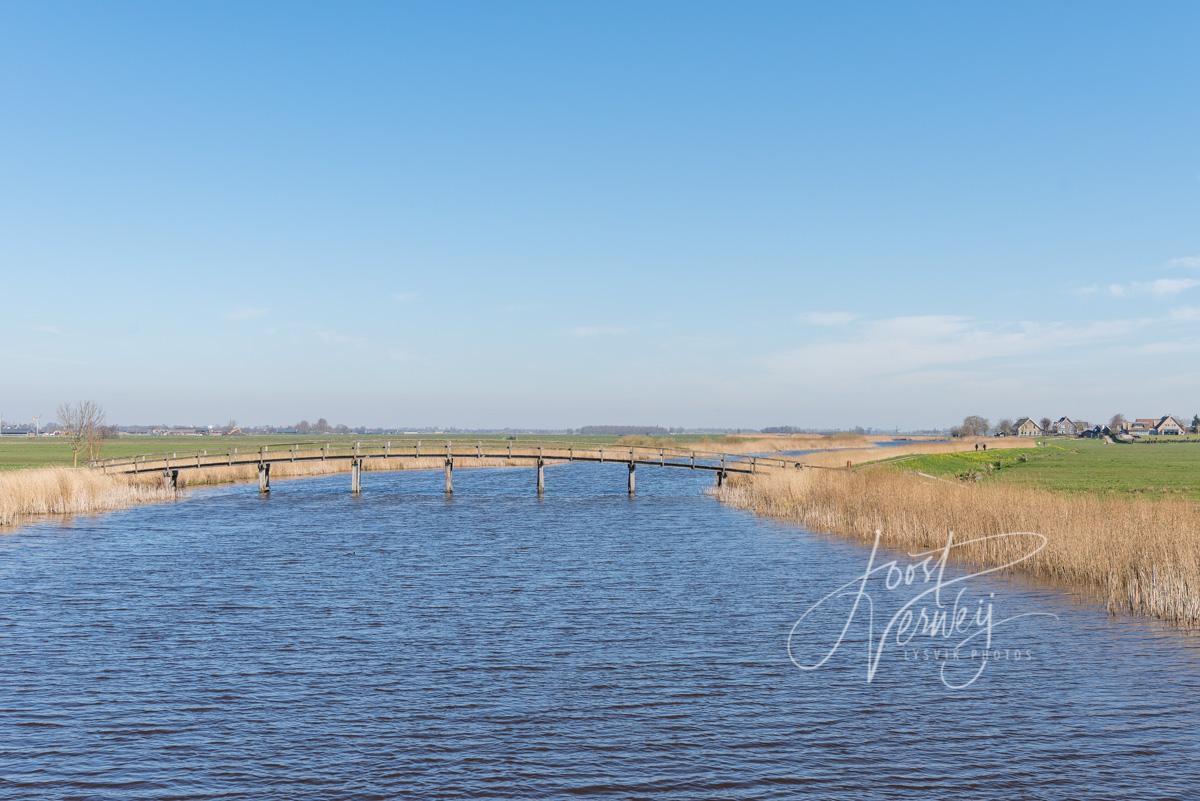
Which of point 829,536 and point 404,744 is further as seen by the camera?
point 829,536

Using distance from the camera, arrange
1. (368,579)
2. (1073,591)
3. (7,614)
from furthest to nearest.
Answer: (368,579)
(1073,591)
(7,614)

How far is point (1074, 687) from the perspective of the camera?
16969mm

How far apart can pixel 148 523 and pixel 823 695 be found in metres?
38.4

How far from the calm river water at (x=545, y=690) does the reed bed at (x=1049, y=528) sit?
152cm

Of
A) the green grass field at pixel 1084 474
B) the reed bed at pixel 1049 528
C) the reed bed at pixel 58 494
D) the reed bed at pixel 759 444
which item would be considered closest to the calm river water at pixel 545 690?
the reed bed at pixel 1049 528

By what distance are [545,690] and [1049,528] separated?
65.4 ft

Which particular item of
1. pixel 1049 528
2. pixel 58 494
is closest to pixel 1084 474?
pixel 1049 528

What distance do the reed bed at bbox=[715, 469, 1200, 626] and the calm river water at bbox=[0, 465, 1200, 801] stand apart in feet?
4.99

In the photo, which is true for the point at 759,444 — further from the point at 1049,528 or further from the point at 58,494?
the point at 1049,528

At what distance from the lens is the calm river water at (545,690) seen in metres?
12.9

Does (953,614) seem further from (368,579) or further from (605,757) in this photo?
(368,579)

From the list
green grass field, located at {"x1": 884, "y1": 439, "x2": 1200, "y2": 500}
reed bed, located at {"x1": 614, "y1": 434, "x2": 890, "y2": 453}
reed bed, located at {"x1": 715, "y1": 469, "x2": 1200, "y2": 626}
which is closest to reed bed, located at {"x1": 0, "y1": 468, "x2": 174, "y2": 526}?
reed bed, located at {"x1": 715, "y1": 469, "x2": 1200, "y2": 626}

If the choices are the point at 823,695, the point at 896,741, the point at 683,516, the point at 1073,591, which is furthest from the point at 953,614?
the point at 683,516

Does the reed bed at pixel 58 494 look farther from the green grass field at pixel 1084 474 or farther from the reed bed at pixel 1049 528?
the green grass field at pixel 1084 474
